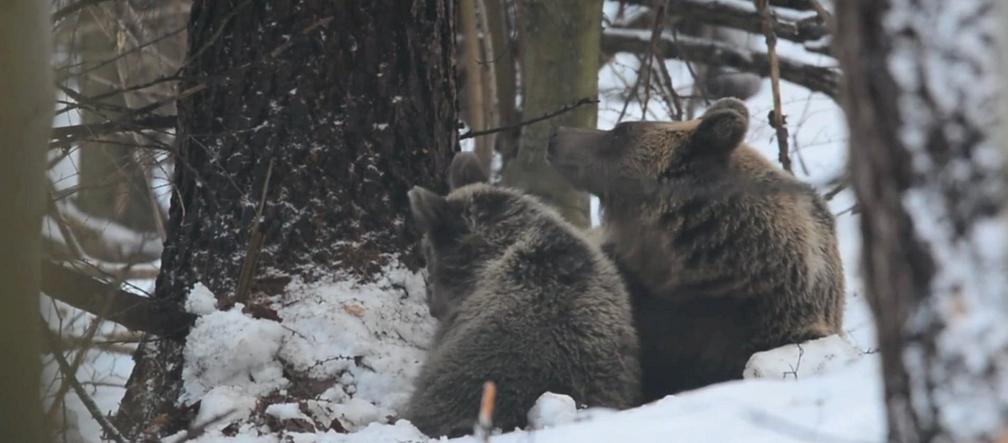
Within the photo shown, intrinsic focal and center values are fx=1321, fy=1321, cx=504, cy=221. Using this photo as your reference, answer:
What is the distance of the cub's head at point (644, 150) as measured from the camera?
6500mm

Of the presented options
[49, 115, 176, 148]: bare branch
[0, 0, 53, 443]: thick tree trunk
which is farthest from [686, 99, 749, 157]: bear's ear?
[0, 0, 53, 443]: thick tree trunk

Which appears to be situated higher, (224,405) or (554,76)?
(554,76)

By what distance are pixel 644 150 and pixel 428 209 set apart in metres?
1.52

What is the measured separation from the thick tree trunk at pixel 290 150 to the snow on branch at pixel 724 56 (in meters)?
4.22

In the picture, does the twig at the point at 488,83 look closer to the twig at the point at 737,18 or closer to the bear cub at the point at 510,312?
the twig at the point at 737,18

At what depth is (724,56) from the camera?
10.5 meters

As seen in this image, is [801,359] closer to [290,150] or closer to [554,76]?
[290,150]

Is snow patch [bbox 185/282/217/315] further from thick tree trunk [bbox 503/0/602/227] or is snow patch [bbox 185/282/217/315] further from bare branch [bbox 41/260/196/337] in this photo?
thick tree trunk [bbox 503/0/602/227]

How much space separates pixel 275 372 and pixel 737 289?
2.24m

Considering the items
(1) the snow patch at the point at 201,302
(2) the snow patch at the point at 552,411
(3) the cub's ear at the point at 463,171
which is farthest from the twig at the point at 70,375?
A: (3) the cub's ear at the point at 463,171

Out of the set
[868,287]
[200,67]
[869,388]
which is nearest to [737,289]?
[869,388]

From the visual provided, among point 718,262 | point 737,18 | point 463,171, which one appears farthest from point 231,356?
point 737,18

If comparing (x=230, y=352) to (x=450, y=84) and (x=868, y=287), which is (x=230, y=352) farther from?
(x=868, y=287)

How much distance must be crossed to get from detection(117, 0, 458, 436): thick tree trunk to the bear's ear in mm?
1455
